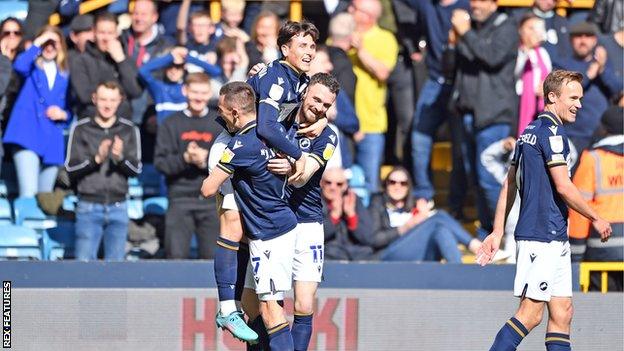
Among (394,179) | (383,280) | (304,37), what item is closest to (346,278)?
(383,280)

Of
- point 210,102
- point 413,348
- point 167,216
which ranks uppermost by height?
point 210,102

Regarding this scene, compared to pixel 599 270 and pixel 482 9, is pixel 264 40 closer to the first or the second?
pixel 482 9

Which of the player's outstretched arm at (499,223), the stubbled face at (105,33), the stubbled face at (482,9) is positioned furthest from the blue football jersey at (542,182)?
the stubbled face at (105,33)

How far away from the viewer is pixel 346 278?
11.4m

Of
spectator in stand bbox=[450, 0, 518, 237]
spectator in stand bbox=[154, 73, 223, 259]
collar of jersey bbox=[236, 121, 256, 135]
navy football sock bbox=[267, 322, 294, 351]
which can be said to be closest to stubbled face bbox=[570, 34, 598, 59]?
spectator in stand bbox=[450, 0, 518, 237]

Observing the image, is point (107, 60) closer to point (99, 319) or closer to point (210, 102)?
point (210, 102)

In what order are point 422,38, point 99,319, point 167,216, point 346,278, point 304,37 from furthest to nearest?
1. point 422,38
2. point 167,216
3. point 346,278
4. point 99,319
5. point 304,37

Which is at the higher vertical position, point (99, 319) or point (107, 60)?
point (107, 60)

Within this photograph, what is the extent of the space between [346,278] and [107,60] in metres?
3.26

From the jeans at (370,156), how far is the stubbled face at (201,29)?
1.73 m

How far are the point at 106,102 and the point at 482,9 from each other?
11.3 ft

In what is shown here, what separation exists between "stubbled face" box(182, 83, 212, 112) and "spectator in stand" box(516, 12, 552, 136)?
113 inches

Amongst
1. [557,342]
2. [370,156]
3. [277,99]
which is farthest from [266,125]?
[370,156]

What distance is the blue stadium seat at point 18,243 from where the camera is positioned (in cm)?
1245
